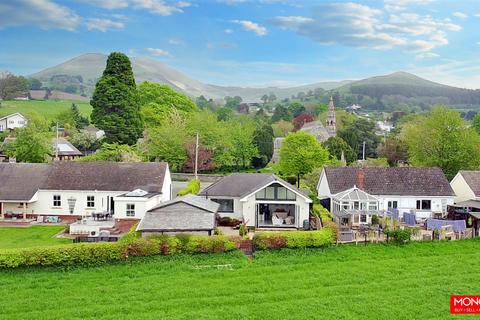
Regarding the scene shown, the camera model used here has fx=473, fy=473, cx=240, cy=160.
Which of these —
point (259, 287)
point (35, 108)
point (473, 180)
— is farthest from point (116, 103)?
point (35, 108)

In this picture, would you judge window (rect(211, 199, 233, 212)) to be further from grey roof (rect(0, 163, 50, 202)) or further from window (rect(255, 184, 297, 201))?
grey roof (rect(0, 163, 50, 202))

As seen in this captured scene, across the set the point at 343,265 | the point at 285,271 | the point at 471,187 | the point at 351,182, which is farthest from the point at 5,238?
the point at 471,187

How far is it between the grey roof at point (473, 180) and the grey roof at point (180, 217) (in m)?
19.7

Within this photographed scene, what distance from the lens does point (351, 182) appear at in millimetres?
34344

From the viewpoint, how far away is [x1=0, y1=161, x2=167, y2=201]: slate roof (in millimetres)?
34344

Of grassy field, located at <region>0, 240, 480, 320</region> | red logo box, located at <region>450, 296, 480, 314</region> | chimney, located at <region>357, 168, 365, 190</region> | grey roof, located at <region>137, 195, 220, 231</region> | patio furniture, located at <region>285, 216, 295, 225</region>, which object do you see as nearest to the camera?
grassy field, located at <region>0, 240, 480, 320</region>

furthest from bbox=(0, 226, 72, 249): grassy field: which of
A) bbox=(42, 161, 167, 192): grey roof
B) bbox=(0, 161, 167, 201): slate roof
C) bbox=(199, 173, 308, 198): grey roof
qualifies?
bbox=(199, 173, 308, 198): grey roof

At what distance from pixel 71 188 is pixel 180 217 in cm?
1224

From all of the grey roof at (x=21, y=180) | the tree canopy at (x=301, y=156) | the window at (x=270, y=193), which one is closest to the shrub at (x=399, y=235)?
the window at (x=270, y=193)

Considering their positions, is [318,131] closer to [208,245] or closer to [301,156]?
[301,156]

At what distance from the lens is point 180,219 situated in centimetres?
2600

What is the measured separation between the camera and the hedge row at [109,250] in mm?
22109

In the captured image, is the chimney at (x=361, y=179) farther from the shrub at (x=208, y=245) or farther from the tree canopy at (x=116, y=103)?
the tree canopy at (x=116, y=103)

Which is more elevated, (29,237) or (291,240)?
(291,240)
